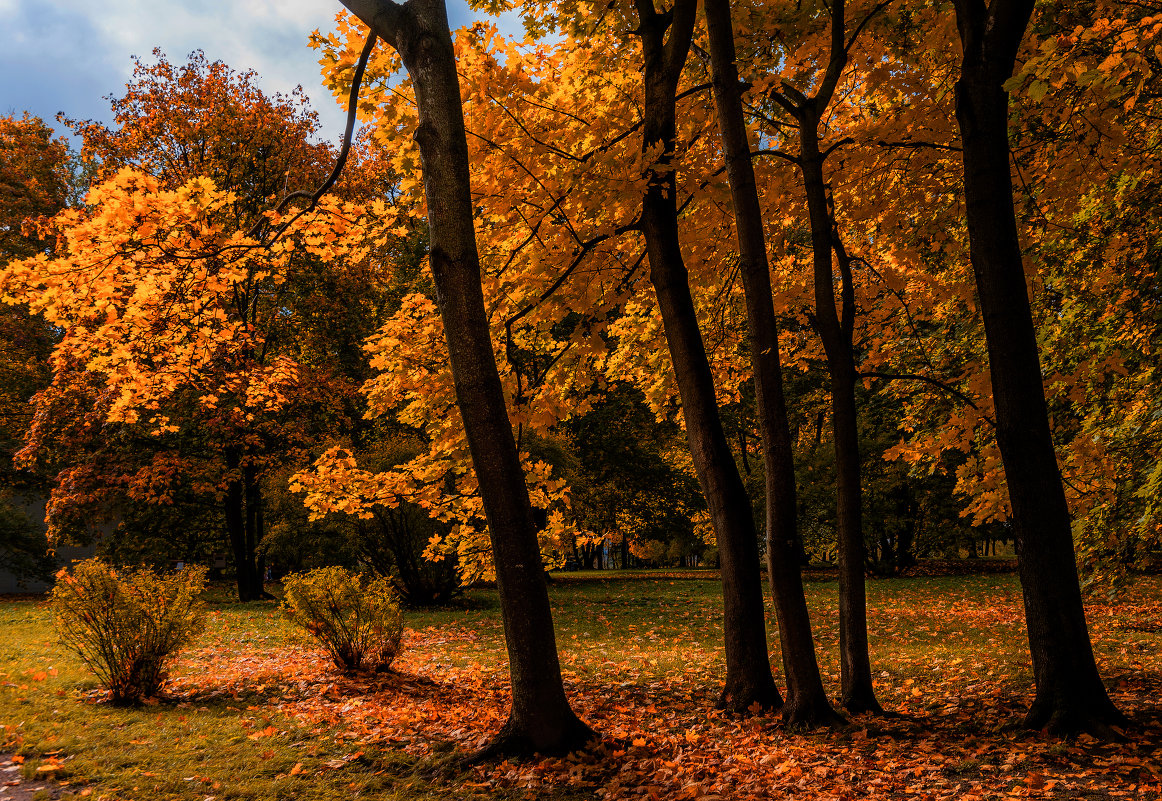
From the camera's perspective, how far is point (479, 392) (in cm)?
462

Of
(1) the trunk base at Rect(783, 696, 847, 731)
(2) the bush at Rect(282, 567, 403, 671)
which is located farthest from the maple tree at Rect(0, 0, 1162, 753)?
(2) the bush at Rect(282, 567, 403, 671)

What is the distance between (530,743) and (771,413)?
299 centimetres

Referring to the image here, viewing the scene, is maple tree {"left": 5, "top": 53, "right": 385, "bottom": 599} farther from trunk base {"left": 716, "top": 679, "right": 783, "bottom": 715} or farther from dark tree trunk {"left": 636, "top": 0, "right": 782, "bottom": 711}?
trunk base {"left": 716, "top": 679, "right": 783, "bottom": 715}

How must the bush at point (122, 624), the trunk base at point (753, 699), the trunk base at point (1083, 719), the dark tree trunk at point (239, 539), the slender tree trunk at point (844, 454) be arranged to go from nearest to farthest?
the trunk base at point (1083, 719) → the trunk base at point (753, 699) → the slender tree trunk at point (844, 454) → the bush at point (122, 624) → the dark tree trunk at point (239, 539)

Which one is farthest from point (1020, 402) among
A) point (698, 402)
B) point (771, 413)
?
point (698, 402)

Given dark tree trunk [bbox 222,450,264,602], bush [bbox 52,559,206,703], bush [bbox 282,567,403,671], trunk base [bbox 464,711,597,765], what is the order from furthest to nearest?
1. dark tree trunk [bbox 222,450,264,602]
2. bush [bbox 282,567,403,671]
3. bush [bbox 52,559,206,703]
4. trunk base [bbox 464,711,597,765]

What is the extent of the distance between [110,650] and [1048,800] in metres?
7.31

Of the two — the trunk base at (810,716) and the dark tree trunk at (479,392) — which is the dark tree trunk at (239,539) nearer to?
the dark tree trunk at (479,392)

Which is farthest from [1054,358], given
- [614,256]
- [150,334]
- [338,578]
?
[150,334]

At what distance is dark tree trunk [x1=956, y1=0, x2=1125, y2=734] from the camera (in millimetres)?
4383

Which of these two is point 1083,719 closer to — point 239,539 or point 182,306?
point 182,306

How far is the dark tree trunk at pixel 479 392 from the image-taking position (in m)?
4.56

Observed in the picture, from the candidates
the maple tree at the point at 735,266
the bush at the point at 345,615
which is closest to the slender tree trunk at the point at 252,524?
the maple tree at the point at 735,266

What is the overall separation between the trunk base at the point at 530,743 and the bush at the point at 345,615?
→ 3243mm
